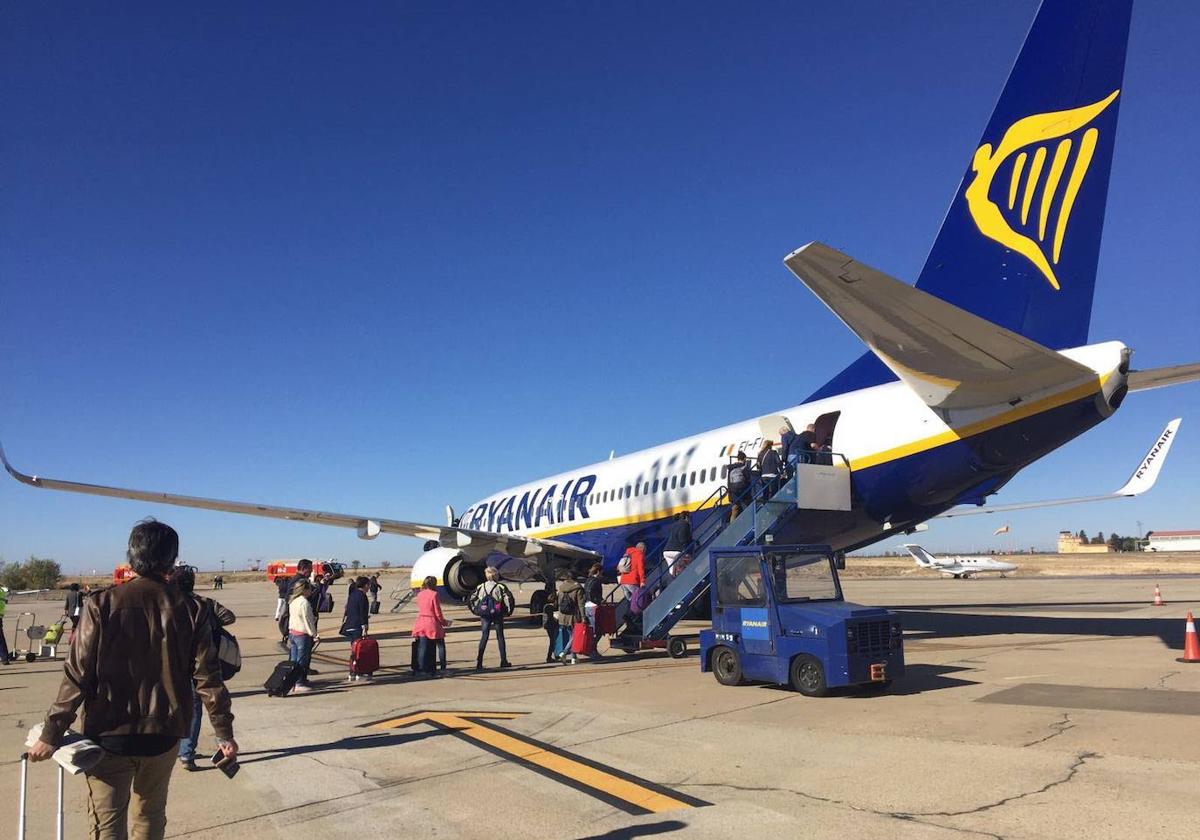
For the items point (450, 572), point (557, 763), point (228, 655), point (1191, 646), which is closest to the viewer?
point (228, 655)

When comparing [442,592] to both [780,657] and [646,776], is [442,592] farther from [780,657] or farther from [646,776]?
[646,776]

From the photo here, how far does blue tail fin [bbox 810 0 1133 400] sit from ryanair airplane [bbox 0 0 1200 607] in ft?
0.06

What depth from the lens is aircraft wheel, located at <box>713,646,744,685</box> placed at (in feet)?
35.6

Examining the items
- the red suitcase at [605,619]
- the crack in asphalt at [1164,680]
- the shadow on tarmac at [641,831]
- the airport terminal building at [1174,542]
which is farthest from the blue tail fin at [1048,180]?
the airport terminal building at [1174,542]

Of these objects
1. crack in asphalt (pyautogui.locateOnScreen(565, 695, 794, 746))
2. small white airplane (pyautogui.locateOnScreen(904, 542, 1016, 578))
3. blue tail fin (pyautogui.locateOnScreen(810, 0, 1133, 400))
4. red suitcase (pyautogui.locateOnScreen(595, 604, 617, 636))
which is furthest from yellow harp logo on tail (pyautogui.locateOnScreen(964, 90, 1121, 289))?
small white airplane (pyautogui.locateOnScreen(904, 542, 1016, 578))

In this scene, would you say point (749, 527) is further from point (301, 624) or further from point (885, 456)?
point (301, 624)

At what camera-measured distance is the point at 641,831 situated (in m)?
5.11

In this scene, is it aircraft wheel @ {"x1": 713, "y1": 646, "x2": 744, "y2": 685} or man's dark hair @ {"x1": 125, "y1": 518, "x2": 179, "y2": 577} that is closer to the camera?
man's dark hair @ {"x1": 125, "y1": 518, "x2": 179, "y2": 577}

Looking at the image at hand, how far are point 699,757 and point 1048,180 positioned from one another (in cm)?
1002

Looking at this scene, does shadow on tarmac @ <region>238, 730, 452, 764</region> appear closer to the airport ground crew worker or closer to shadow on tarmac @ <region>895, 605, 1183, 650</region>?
the airport ground crew worker

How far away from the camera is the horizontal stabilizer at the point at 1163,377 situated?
449 inches

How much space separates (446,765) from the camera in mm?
7031

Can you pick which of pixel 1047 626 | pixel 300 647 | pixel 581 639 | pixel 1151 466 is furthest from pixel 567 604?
pixel 1151 466

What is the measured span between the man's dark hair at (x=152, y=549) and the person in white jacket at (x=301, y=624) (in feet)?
26.0
